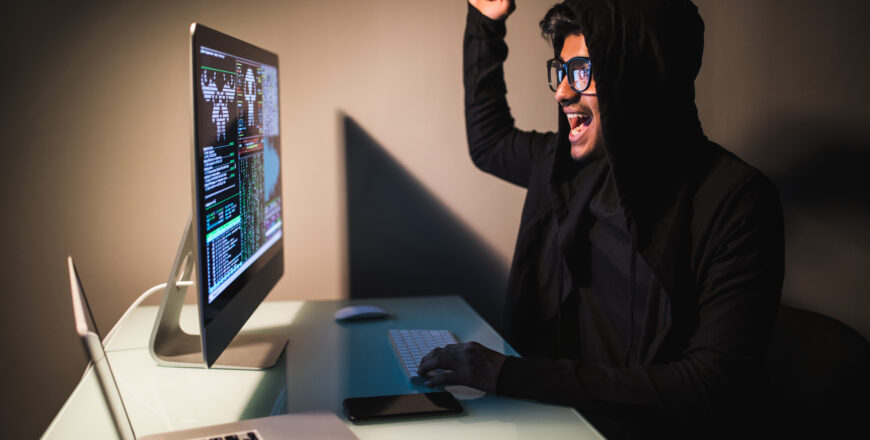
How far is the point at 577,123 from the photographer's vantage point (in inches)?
59.8

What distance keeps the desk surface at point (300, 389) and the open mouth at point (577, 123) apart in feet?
1.68

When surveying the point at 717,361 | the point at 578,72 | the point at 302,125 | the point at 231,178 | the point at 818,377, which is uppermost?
the point at 578,72

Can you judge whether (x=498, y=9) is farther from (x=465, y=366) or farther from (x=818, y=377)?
(x=818, y=377)

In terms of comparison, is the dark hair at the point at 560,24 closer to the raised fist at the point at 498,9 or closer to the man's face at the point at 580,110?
the man's face at the point at 580,110

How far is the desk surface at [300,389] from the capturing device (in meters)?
0.98

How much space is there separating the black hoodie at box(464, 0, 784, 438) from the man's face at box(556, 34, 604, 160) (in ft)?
0.15

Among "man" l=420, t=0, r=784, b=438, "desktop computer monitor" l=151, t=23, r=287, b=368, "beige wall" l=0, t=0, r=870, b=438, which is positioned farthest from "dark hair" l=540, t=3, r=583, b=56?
"desktop computer monitor" l=151, t=23, r=287, b=368

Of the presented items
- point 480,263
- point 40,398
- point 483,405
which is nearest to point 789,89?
point 480,263

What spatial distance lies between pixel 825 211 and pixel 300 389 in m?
1.50

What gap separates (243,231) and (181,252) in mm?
139

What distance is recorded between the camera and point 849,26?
1.71 metres

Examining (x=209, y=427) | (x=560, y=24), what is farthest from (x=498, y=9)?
(x=209, y=427)

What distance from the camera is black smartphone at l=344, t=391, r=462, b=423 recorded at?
100 centimetres

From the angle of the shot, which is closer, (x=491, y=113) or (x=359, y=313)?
(x=359, y=313)
